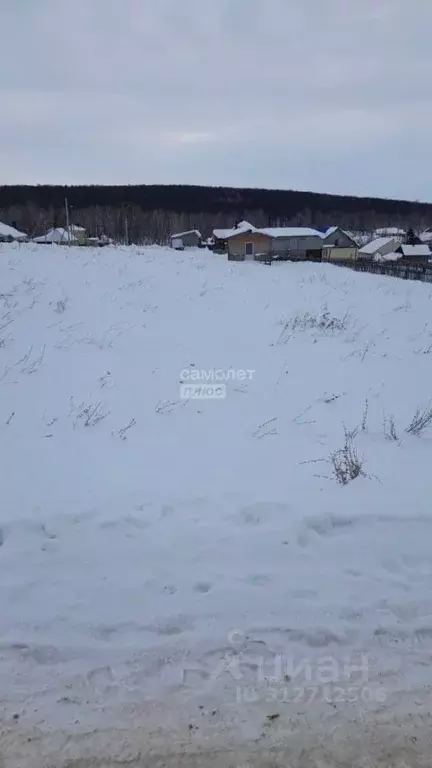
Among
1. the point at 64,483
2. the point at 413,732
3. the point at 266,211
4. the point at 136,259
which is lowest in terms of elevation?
the point at 413,732

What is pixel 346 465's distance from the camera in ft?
14.4

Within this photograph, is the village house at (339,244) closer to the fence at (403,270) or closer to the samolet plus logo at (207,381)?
the fence at (403,270)

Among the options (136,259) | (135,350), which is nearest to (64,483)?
(135,350)

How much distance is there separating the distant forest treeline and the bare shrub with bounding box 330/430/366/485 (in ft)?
225

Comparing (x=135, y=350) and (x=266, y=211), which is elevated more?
(x=266, y=211)

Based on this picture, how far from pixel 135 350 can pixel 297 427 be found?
149 inches

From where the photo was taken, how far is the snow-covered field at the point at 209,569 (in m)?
2.24

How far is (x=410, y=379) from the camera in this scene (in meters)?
7.71

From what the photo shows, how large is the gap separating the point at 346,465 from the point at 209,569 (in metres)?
1.75

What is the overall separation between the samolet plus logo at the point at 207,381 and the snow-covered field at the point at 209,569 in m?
0.07

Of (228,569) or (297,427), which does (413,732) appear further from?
(297,427)

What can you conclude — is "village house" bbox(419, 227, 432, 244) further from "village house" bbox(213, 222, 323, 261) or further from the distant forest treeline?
"village house" bbox(213, 222, 323, 261)

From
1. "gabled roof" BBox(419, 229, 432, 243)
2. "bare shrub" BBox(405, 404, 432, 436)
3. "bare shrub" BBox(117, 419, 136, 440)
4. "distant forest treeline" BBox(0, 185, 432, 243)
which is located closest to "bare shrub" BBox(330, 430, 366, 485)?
"bare shrub" BBox(405, 404, 432, 436)

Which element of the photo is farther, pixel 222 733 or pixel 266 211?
pixel 266 211
